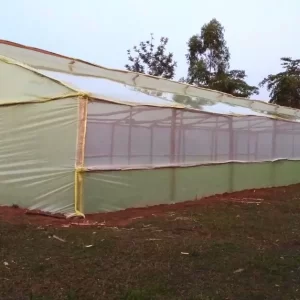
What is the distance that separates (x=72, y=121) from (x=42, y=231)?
89.9 inches

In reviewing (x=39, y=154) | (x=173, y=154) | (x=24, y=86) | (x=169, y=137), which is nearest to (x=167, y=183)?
(x=173, y=154)

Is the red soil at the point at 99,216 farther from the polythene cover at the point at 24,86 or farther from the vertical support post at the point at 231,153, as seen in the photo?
the polythene cover at the point at 24,86

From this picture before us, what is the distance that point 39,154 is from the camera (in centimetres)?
988

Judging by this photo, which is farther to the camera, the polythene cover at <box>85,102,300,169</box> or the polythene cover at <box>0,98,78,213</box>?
the polythene cover at <box>85,102,300,169</box>

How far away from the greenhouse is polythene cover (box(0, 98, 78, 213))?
18mm

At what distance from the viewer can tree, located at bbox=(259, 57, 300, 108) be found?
31984 mm

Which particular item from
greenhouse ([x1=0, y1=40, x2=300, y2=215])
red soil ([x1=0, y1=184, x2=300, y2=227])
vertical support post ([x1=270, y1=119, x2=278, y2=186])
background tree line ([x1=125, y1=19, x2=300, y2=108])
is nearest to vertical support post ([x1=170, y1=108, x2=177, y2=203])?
greenhouse ([x1=0, y1=40, x2=300, y2=215])

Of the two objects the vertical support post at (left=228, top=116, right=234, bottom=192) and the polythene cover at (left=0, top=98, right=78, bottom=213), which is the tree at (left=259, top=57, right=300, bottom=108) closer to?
the vertical support post at (left=228, top=116, right=234, bottom=192)

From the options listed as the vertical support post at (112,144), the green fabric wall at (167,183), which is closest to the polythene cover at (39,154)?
the green fabric wall at (167,183)

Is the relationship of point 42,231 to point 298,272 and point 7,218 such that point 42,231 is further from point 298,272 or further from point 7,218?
point 298,272

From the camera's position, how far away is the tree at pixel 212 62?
99.4 ft

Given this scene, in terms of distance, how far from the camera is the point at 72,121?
9.46 metres

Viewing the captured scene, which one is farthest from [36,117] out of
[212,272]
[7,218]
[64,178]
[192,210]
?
[212,272]

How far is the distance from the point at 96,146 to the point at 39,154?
1095mm
